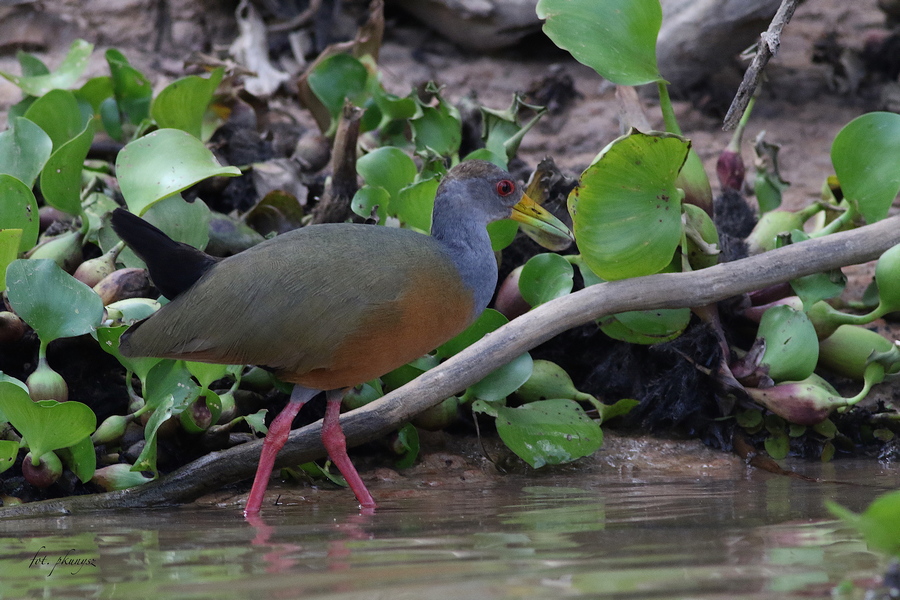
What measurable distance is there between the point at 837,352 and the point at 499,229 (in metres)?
1.78

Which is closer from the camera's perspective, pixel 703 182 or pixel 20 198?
pixel 20 198

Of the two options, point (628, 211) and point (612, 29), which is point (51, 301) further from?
point (612, 29)

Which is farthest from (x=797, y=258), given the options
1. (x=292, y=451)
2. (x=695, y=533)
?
(x=292, y=451)

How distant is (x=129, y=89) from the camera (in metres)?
6.09

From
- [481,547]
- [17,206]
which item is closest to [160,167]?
[17,206]

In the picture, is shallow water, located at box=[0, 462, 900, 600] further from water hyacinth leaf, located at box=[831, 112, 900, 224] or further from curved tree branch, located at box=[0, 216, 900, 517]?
water hyacinth leaf, located at box=[831, 112, 900, 224]

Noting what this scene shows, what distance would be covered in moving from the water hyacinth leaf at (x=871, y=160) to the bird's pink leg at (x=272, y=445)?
2738 millimetres

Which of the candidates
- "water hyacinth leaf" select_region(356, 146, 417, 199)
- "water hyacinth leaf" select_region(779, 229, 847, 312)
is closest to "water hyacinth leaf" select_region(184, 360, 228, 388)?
"water hyacinth leaf" select_region(356, 146, 417, 199)

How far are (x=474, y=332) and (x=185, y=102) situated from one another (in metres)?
2.23

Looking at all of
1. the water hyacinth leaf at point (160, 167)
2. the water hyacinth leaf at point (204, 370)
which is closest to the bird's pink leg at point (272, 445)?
the water hyacinth leaf at point (204, 370)

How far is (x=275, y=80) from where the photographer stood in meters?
7.45

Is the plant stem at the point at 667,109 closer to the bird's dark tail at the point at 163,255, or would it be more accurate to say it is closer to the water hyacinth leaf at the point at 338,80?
the bird's dark tail at the point at 163,255

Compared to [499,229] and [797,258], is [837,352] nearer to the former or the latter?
Result: [797,258]

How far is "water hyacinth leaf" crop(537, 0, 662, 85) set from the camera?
165 inches
